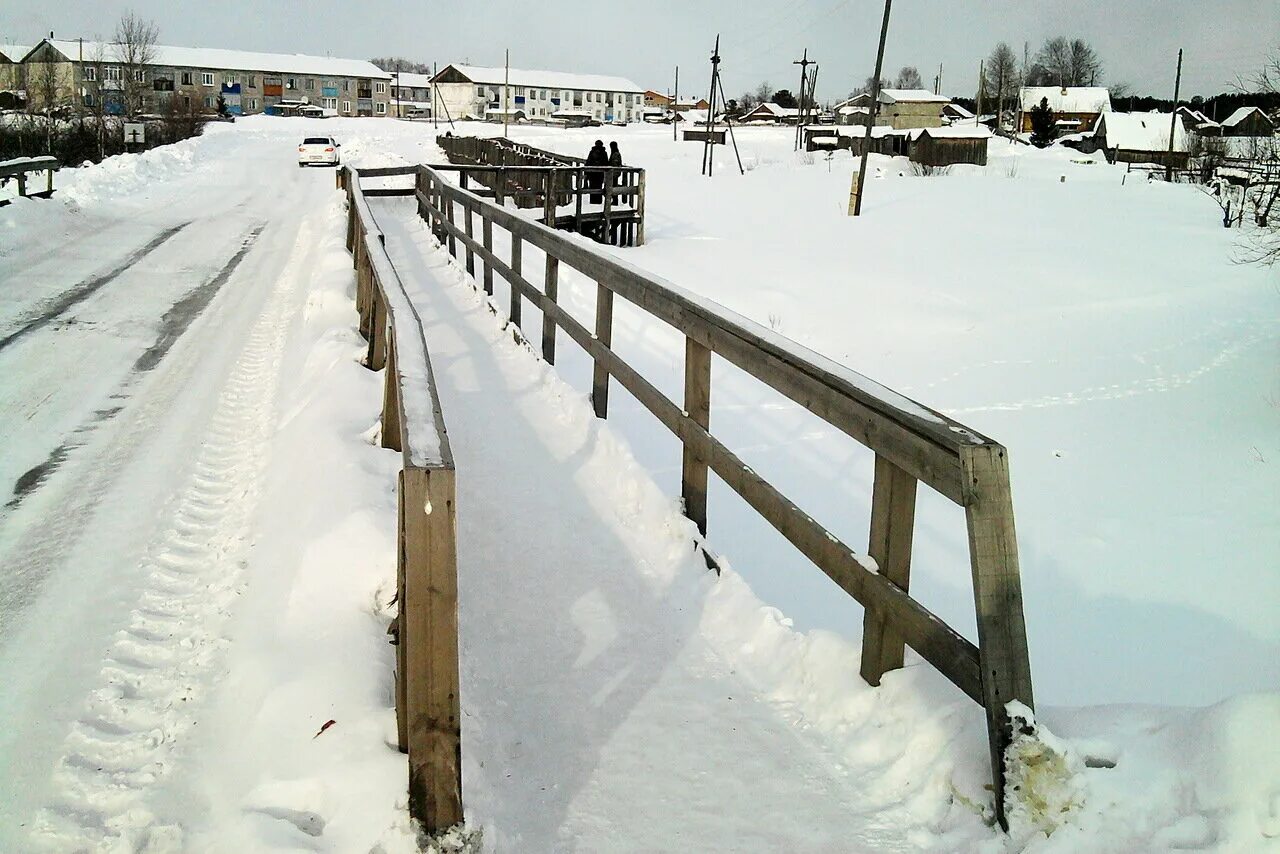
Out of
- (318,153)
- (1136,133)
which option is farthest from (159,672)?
(1136,133)

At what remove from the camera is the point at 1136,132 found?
75.9 metres

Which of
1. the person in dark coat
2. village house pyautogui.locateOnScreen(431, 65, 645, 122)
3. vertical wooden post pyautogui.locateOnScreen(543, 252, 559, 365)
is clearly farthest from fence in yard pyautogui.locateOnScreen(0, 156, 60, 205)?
village house pyautogui.locateOnScreen(431, 65, 645, 122)

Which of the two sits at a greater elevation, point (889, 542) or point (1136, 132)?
point (1136, 132)

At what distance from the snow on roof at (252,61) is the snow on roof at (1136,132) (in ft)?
264

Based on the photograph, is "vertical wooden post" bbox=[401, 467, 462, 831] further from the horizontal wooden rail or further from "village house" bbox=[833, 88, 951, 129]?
"village house" bbox=[833, 88, 951, 129]

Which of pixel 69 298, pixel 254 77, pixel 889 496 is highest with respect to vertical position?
pixel 254 77

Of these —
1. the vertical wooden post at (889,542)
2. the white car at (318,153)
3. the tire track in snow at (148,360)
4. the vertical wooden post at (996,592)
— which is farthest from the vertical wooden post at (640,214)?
the white car at (318,153)

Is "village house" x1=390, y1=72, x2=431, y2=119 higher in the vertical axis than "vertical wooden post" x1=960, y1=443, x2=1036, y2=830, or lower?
higher

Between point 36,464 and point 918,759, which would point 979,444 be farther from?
point 36,464

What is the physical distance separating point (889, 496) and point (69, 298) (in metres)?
10.0

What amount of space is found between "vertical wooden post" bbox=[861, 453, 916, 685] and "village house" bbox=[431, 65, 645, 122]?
369 feet

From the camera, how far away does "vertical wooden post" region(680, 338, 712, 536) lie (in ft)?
14.0

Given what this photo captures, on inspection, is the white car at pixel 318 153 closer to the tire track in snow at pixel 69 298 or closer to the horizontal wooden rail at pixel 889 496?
the tire track in snow at pixel 69 298

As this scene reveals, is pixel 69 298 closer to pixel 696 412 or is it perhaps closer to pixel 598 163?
pixel 696 412
